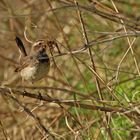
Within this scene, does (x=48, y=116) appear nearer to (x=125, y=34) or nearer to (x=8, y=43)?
(x=8, y=43)

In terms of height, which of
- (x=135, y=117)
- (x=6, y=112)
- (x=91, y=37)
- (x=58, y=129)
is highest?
(x=91, y=37)

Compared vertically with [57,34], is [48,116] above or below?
below

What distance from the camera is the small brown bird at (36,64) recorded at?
461 centimetres

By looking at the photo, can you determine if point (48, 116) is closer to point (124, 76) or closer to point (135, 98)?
point (124, 76)

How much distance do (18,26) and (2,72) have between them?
0.80m

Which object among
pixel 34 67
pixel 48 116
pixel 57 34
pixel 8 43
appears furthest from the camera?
pixel 8 43

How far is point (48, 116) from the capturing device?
5.65m

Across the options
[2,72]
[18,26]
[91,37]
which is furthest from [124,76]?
[2,72]

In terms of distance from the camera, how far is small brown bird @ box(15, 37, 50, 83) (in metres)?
4.61

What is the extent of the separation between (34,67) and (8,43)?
2069 mm

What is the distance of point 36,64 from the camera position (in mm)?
4711

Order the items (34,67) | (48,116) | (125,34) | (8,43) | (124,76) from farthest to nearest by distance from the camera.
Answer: (8,43) < (48,116) < (124,76) < (34,67) < (125,34)

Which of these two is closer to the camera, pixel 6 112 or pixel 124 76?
pixel 124 76

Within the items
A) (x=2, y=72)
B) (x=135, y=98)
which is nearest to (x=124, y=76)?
(x=135, y=98)
